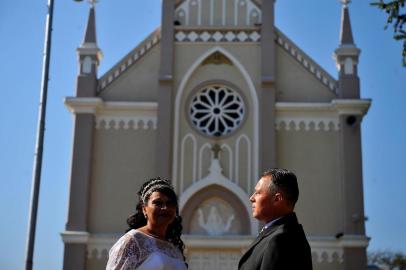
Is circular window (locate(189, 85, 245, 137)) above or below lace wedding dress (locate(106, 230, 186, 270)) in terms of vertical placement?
above

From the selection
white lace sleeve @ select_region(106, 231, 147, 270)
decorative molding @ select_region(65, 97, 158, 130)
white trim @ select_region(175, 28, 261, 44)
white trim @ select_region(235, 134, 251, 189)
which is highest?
white trim @ select_region(175, 28, 261, 44)

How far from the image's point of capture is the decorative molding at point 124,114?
22.0 metres

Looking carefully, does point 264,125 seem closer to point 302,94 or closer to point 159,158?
point 302,94

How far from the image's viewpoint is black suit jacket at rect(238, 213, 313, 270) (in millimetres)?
4434

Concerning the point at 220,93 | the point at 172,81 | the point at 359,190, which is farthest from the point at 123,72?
the point at 359,190

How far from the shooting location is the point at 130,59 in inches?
894

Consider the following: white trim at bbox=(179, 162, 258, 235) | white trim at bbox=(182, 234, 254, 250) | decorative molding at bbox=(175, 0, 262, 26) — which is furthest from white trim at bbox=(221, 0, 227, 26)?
white trim at bbox=(182, 234, 254, 250)

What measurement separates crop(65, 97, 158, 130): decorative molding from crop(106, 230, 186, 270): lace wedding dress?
673 inches

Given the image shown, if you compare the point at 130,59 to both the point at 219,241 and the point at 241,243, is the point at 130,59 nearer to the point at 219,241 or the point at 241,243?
the point at 219,241

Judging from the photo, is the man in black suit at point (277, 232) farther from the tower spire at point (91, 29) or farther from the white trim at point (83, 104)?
the tower spire at point (91, 29)

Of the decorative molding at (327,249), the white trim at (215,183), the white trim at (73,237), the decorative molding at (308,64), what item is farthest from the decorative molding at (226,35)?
the white trim at (73,237)

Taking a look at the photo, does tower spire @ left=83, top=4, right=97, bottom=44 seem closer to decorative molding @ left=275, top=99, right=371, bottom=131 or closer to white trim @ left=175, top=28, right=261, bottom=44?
white trim @ left=175, top=28, right=261, bottom=44

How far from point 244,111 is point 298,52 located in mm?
2517

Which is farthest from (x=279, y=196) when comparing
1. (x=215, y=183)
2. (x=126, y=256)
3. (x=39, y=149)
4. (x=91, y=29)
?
(x=91, y=29)
